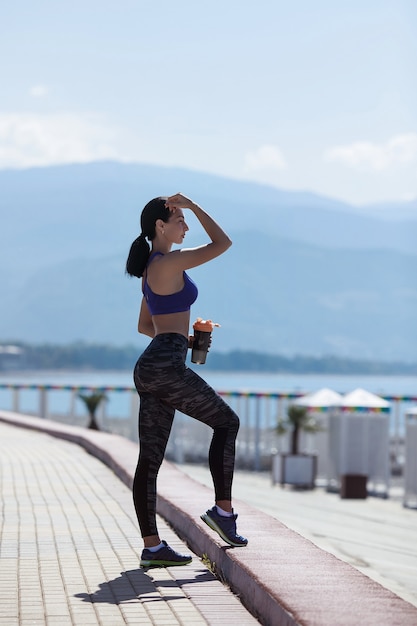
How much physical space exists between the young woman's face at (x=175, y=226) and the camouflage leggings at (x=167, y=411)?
1.32 feet

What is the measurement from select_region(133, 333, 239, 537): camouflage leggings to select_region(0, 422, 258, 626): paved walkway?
1.14 feet

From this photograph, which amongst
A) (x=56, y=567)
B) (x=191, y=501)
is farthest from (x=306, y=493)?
(x=56, y=567)

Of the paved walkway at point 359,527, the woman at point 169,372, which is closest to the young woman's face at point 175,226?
the woman at point 169,372

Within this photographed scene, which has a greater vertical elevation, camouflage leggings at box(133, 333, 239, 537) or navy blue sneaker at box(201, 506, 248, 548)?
camouflage leggings at box(133, 333, 239, 537)

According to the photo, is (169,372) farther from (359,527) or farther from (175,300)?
(359,527)

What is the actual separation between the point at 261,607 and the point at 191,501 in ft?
8.85

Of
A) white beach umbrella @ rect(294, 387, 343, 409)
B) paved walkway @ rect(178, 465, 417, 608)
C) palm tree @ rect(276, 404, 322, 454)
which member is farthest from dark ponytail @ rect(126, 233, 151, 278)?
white beach umbrella @ rect(294, 387, 343, 409)

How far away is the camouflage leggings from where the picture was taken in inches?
202

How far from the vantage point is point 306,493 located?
17.3 metres

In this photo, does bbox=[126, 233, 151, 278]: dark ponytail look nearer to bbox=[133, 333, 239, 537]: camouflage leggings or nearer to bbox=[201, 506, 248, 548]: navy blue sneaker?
bbox=[133, 333, 239, 537]: camouflage leggings

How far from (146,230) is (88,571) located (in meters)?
1.41

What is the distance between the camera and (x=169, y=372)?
16.8ft

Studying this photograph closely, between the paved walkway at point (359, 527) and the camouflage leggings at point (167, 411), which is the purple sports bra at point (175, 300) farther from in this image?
the paved walkway at point (359, 527)

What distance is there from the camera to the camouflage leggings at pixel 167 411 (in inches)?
202
